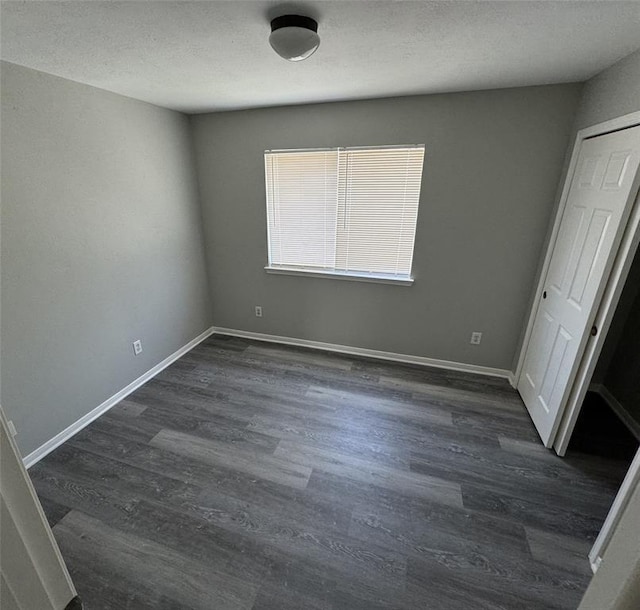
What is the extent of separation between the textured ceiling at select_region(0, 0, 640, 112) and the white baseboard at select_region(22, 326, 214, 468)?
2.20m

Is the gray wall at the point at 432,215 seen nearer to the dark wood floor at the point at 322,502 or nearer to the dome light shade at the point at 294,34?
the dark wood floor at the point at 322,502

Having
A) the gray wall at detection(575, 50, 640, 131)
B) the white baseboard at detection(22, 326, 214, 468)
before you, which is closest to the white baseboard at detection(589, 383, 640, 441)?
the gray wall at detection(575, 50, 640, 131)

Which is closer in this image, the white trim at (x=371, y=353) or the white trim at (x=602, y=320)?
the white trim at (x=602, y=320)

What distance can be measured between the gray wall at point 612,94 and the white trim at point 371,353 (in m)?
1.98

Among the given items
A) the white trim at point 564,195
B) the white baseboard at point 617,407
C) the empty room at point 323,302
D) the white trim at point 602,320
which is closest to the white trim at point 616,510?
the empty room at point 323,302

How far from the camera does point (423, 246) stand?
2.70m

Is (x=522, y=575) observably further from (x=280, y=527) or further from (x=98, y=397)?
(x=98, y=397)

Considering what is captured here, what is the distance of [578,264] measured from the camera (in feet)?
6.33

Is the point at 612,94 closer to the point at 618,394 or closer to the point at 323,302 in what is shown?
the point at 618,394

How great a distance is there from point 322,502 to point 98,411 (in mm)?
1839

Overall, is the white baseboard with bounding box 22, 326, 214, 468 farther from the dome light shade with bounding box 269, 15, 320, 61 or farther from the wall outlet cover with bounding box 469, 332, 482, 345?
the wall outlet cover with bounding box 469, 332, 482, 345

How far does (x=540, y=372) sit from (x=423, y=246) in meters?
1.30

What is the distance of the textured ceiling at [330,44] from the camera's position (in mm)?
1225

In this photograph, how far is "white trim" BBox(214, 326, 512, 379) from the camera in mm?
2900
